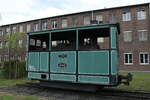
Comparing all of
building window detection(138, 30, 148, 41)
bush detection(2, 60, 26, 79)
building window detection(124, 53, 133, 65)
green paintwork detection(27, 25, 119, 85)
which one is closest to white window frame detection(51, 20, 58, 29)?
building window detection(124, 53, 133, 65)

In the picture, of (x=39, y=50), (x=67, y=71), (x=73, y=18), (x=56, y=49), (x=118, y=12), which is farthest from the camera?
(x=73, y=18)

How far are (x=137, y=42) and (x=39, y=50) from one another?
1946 cm

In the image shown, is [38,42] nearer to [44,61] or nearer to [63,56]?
[44,61]

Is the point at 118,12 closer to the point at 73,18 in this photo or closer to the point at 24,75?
the point at 73,18

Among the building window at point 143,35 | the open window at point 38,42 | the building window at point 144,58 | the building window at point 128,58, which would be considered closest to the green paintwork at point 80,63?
the open window at point 38,42

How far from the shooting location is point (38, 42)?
10211mm

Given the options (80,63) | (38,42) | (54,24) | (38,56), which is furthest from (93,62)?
(54,24)

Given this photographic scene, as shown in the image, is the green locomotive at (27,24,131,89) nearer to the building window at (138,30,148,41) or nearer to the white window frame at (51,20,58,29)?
the building window at (138,30,148,41)

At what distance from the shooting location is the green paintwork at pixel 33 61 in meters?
9.59

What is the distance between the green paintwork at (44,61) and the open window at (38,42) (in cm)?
76

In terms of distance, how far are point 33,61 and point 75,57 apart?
264 centimetres

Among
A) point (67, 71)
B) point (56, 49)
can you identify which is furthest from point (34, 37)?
point (67, 71)

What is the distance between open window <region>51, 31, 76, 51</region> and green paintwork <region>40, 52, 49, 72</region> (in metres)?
0.53

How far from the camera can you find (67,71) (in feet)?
27.8
